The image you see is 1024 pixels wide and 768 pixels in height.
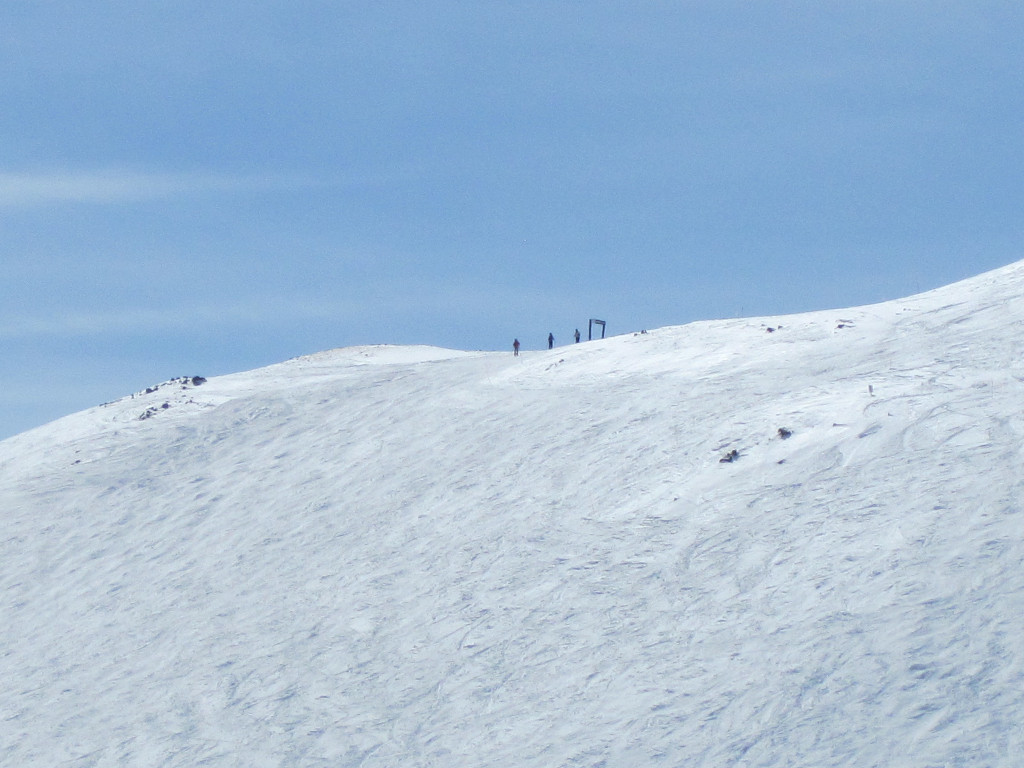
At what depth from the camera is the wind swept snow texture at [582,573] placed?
38.4ft

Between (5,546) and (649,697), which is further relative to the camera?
(5,546)

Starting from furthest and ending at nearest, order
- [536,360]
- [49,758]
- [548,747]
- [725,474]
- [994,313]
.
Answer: [536,360] < [994,313] < [725,474] < [49,758] < [548,747]

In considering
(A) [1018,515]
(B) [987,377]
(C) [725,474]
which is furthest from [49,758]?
(B) [987,377]

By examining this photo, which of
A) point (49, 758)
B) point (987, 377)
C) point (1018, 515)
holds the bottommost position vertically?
point (49, 758)

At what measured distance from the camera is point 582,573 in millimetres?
15266

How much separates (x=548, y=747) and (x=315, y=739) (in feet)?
9.58

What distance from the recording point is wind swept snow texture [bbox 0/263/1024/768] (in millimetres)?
11719

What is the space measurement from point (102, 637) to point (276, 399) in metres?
12.0

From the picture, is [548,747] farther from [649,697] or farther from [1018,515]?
[1018,515]

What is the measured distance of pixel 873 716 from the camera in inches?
428

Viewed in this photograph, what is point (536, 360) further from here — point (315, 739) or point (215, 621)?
point (315, 739)

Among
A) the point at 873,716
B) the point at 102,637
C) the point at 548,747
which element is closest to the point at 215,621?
the point at 102,637

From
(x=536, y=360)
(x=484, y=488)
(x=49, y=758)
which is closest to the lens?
(x=49, y=758)

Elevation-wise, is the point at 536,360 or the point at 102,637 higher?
the point at 536,360
